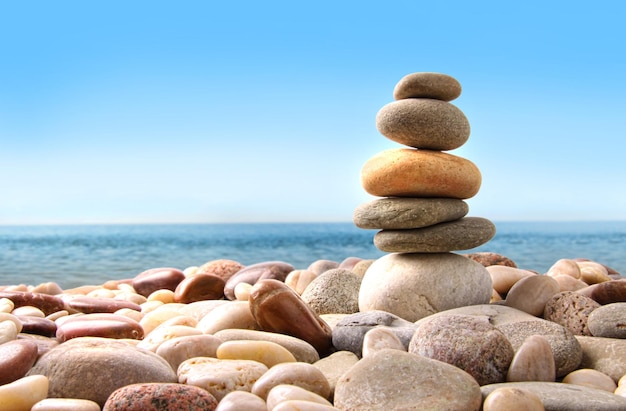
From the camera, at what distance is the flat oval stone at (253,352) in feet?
13.3

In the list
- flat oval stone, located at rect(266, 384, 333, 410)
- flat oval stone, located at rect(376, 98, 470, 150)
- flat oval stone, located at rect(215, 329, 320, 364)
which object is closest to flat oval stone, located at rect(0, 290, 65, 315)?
flat oval stone, located at rect(215, 329, 320, 364)

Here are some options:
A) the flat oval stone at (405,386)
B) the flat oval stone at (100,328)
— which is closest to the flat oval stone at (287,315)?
the flat oval stone at (100,328)

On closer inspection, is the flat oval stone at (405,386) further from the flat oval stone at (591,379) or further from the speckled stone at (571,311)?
the speckled stone at (571,311)

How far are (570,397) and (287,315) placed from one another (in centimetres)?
219

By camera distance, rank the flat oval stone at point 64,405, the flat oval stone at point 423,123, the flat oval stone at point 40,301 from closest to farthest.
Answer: the flat oval stone at point 64,405 < the flat oval stone at point 423,123 < the flat oval stone at point 40,301

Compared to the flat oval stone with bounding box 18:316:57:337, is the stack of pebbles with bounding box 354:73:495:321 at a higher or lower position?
higher

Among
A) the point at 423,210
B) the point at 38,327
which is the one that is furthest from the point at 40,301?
the point at 423,210

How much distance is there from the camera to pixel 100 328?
4.98 metres

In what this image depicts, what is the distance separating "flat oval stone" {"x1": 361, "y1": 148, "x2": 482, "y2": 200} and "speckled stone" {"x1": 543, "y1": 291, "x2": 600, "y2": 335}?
1.34 meters

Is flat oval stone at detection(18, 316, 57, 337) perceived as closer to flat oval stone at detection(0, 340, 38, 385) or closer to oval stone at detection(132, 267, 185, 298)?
flat oval stone at detection(0, 340, 38, 385)

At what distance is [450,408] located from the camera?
3320 millimetres

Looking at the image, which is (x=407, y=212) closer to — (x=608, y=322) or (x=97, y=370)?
(x=608, y=322)

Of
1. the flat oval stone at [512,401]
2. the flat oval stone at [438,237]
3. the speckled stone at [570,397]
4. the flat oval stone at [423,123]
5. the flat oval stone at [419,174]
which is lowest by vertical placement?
the speckled stone at [570,397]

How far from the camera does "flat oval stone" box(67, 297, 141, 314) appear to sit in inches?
244
